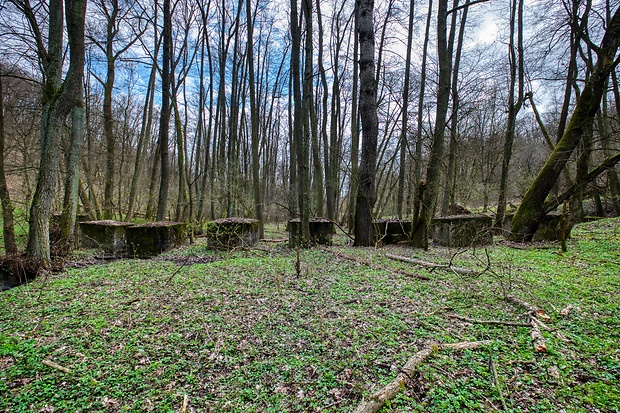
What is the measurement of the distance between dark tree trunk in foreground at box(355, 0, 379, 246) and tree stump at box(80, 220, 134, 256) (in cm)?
518

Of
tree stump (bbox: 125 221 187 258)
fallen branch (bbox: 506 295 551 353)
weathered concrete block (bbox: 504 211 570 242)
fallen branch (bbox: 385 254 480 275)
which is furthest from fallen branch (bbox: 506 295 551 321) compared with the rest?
tree stump (bbox: 125 221 187 258)

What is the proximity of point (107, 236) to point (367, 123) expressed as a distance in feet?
20.6

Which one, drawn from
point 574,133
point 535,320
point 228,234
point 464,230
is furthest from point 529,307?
point 574,133

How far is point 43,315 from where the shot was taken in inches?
105

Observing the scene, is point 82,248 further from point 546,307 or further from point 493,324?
point 546,307

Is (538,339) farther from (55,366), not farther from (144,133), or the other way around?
(144,133)

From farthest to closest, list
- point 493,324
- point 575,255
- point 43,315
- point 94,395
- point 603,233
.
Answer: point 603,233 → point 575,255 → point 43,315 → point 493,324 → point 94,395

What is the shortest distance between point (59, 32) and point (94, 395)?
5.77 meters

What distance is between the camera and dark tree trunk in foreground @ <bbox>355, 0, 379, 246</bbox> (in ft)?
19.6

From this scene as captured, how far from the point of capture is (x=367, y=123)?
6.16 metres

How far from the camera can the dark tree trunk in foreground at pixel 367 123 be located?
235 inches

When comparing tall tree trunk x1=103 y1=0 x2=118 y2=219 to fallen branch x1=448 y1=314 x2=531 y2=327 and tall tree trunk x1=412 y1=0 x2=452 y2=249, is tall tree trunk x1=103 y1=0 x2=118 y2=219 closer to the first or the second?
tall tree trunk x1=412 y1=0 x2=452 y2=249

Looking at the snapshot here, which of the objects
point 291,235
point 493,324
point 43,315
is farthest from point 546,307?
point 291,235

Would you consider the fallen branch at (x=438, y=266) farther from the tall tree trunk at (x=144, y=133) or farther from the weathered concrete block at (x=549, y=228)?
the tall tree trunk at (x=144, y=133)
